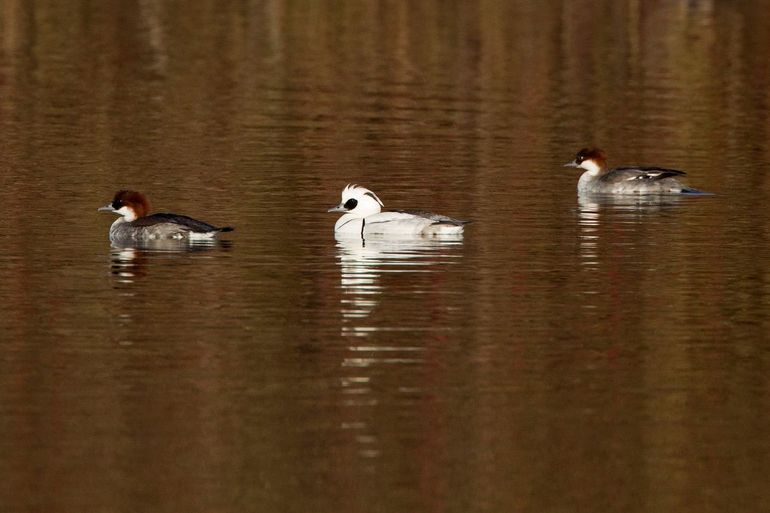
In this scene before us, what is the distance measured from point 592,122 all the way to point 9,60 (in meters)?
16.9

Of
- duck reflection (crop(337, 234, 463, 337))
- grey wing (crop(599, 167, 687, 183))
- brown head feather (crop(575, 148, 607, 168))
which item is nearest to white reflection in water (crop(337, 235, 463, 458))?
duck reflection (crop(337, 234, 463, 337))

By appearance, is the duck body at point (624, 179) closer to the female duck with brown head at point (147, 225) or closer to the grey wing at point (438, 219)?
the grey wing at point (438, 219)

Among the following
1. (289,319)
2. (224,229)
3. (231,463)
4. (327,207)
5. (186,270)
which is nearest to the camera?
(231,463)

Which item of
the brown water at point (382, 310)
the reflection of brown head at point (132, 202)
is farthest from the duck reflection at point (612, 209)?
the reflection of brown head at point (132, 202)

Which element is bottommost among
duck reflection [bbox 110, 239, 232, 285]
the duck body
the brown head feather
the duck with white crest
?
duck reflection [bbox 110, 239, 232, 285]

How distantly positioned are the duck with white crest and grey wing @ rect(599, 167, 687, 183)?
5.40 metres

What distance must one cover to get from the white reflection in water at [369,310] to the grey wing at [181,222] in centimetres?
149

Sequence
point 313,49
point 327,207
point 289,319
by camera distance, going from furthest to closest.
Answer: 1. point 313,49
2. point 327,207
3. point 289,319

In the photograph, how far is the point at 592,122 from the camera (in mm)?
→ 37000

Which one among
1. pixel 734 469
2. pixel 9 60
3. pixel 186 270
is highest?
pixel 9 60

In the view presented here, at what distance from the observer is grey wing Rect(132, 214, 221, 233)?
73.2 feet

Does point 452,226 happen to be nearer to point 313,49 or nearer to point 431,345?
point 431,345

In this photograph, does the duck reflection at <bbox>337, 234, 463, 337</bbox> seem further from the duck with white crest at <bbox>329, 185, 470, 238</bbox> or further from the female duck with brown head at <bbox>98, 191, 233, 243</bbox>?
the female duck with brown head at <bbox>98, 191, 233, 243</bbox>

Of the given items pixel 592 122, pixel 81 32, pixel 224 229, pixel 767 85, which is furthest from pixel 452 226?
pixel 81 32
